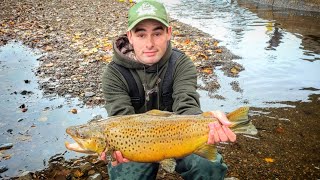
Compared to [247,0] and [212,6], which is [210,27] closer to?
[212,6]

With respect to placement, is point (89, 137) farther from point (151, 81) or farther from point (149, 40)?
point (149, 40)

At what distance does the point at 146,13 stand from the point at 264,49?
7.48 meters

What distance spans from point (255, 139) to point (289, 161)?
0.65 metres

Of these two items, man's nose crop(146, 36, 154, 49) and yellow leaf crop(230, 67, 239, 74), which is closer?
man's nose crop(146, 36, 154, 49)

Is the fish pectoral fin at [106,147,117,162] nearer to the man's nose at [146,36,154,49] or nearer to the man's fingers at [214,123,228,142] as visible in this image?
the man's fingers at [214,123,228,142]

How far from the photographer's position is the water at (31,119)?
4.53m

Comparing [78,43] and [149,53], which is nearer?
Result: [149,53]

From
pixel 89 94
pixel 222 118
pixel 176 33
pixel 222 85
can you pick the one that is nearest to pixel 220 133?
pixel 222 118

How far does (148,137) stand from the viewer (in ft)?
9.45

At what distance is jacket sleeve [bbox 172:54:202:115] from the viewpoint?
337 centimetres

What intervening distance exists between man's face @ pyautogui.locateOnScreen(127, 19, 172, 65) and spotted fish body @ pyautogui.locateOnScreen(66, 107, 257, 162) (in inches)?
34.6

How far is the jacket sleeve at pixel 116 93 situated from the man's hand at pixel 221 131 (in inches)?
39.1

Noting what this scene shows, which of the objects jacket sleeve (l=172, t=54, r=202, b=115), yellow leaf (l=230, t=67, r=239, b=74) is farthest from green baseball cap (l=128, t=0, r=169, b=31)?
yellow leaf (l=230, t=67, r=239, b=74)

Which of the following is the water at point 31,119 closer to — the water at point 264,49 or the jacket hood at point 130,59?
the jacket hood at point 130,59
